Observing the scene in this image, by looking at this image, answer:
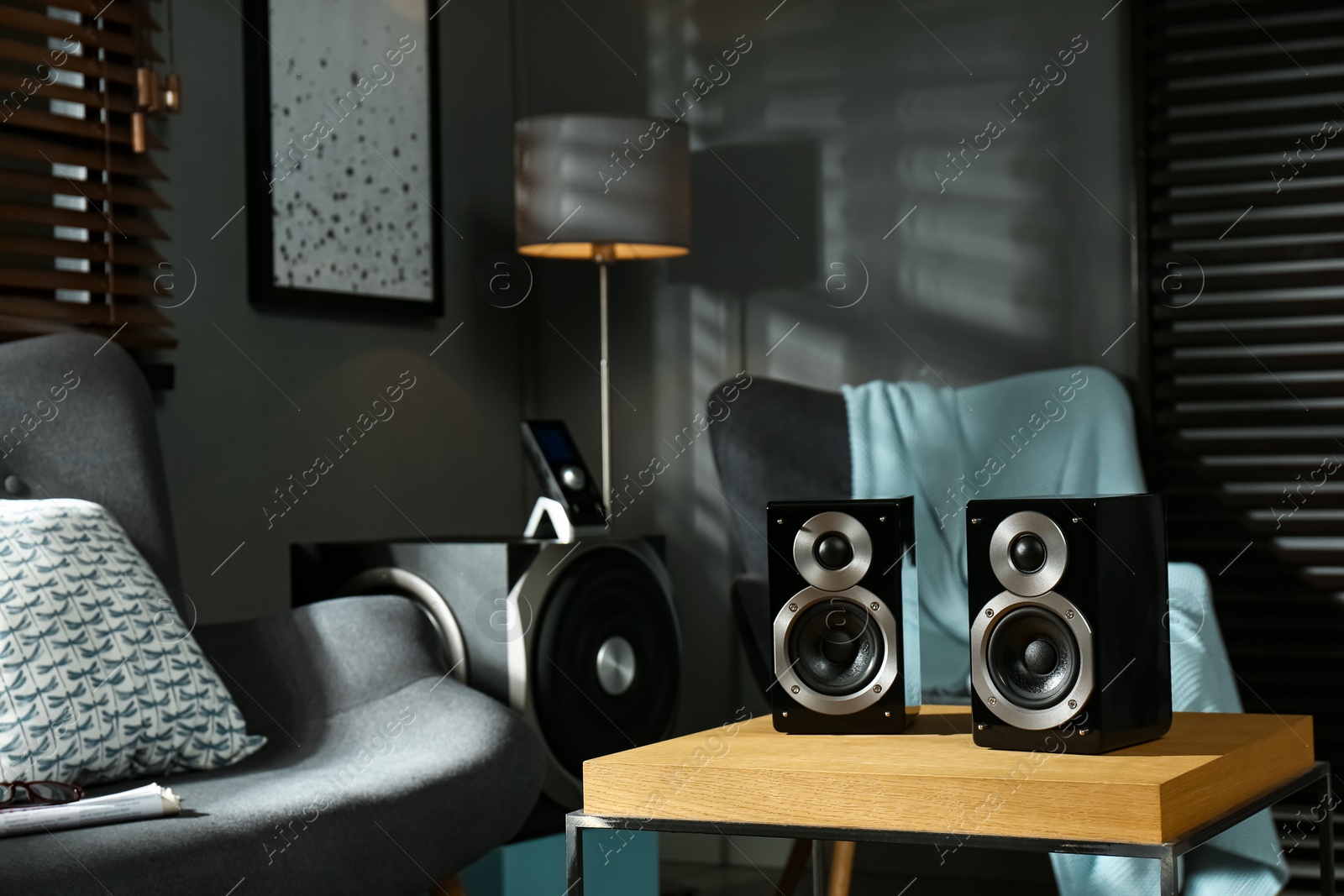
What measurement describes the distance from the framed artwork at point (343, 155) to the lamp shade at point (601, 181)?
321 mm

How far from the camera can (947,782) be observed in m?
1.15

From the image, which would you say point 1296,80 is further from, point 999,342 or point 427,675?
point 427,675

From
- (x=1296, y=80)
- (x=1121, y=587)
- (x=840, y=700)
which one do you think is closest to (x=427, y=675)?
(x=840, y=700)

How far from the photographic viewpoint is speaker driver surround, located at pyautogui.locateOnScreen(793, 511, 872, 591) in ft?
4.55

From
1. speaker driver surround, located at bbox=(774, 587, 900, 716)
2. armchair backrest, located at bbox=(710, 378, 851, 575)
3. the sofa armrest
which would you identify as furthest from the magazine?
armchair backrest, located at bbox=(710, 378, 851, 575)

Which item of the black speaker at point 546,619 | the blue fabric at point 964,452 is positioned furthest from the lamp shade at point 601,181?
the black speaker at point 546,619

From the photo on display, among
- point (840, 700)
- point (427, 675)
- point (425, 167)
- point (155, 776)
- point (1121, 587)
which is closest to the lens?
point (1121, 587)

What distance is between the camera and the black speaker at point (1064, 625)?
48.3 inches

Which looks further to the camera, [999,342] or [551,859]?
[999,342]

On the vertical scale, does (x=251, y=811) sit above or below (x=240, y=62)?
below

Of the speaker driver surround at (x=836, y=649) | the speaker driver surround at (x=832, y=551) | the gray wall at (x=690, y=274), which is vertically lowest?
the speaker driver surround at (x=836, y=649)

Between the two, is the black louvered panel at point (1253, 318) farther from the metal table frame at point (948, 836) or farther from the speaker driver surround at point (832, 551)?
the speaker driver surround at point (832, 551)

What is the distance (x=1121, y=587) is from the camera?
49.7 inches

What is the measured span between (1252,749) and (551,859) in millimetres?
1390
